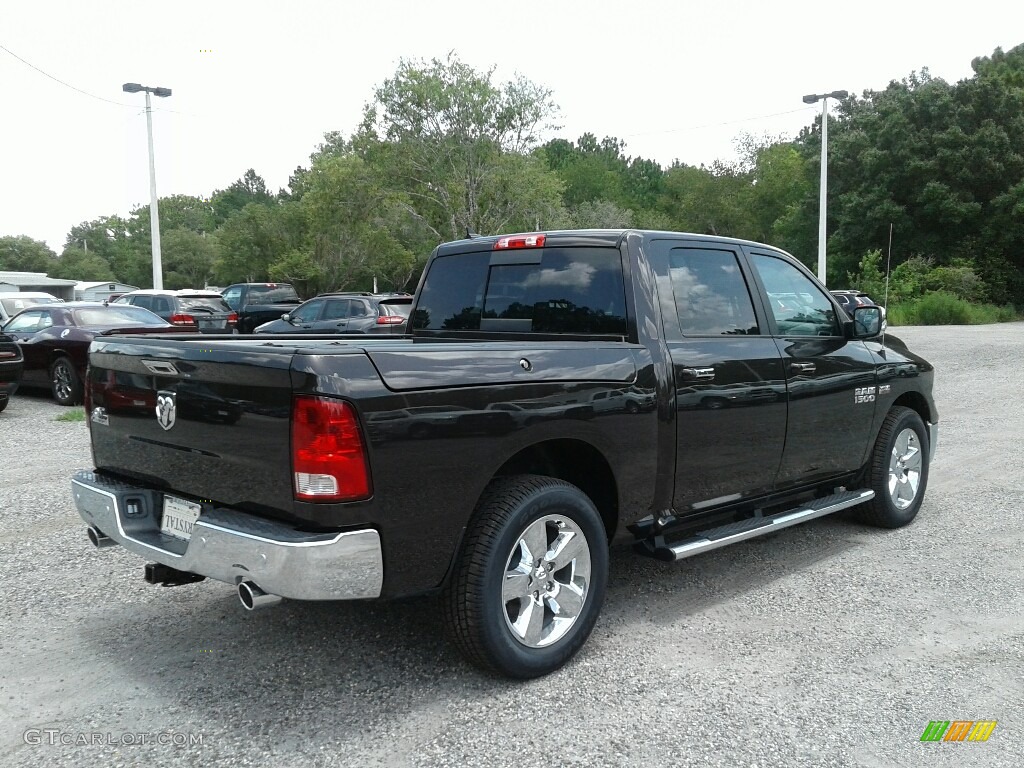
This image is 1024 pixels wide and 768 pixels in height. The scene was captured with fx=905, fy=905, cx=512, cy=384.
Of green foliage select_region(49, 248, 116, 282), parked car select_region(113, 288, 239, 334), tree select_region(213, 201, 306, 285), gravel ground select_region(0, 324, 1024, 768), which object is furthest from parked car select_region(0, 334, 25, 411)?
green foliage select_region(49, 248, 116, 282)

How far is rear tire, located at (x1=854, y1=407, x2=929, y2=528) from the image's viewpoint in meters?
5.89

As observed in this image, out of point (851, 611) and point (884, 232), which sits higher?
point (884, 232)

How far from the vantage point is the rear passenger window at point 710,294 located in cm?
462

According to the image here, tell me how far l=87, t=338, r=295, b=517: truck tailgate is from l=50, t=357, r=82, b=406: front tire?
9481 mm

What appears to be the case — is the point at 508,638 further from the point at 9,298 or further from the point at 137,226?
the point at 137,226

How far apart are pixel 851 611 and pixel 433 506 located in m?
2.42

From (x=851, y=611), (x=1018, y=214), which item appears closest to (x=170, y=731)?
(x=851, y=611)

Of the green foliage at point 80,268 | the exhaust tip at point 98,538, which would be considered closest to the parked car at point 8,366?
the exhaust tip at point 98,538

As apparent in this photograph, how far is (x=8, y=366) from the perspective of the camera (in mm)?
11758

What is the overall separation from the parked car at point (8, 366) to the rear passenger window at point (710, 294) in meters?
10.2

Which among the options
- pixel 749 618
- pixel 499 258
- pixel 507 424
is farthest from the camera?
pixel 499 258

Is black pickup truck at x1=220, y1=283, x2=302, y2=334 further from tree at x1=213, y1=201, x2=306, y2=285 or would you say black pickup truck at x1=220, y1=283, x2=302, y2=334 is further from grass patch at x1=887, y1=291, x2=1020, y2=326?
tree at x1=213, y1=201, x2=306, y2=285

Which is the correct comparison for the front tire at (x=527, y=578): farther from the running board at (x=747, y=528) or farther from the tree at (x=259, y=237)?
the tree at (x=259, y=237)

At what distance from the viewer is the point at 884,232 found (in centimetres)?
4438
